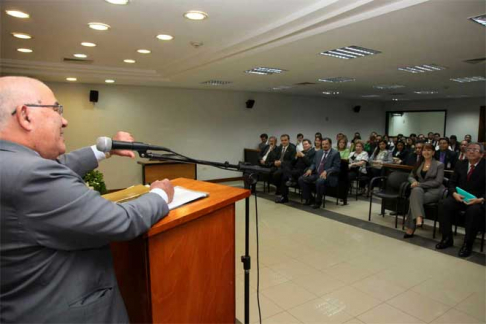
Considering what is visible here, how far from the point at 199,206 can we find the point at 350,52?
12.6 ft

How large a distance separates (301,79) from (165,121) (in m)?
3.48

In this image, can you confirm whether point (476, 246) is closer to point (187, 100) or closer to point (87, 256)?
point (87, 256)

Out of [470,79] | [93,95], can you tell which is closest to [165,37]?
[93,95]

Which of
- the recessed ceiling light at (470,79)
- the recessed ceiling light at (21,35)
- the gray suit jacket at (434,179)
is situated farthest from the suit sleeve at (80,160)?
the recessed ceiling light at (470,79)

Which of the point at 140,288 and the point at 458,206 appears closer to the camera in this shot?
the point at 140,288

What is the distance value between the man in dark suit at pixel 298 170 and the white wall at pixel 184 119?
2751 millimetres

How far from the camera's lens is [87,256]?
0.87m

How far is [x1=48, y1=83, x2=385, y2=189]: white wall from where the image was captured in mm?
6801

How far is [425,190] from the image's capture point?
4.13 metres

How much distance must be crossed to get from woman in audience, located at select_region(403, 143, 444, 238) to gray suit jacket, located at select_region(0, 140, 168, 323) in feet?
13.3

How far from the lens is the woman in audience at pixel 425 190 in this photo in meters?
4.02

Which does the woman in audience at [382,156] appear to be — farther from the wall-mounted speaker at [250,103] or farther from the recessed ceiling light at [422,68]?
the wall-mounted speaker at [250,103]

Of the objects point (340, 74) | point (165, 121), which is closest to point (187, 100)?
point (165, 121)

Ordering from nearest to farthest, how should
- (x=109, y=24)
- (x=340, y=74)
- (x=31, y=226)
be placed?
(x=31, y=226) → (x=109, y=24) → (x=340, y=74)
